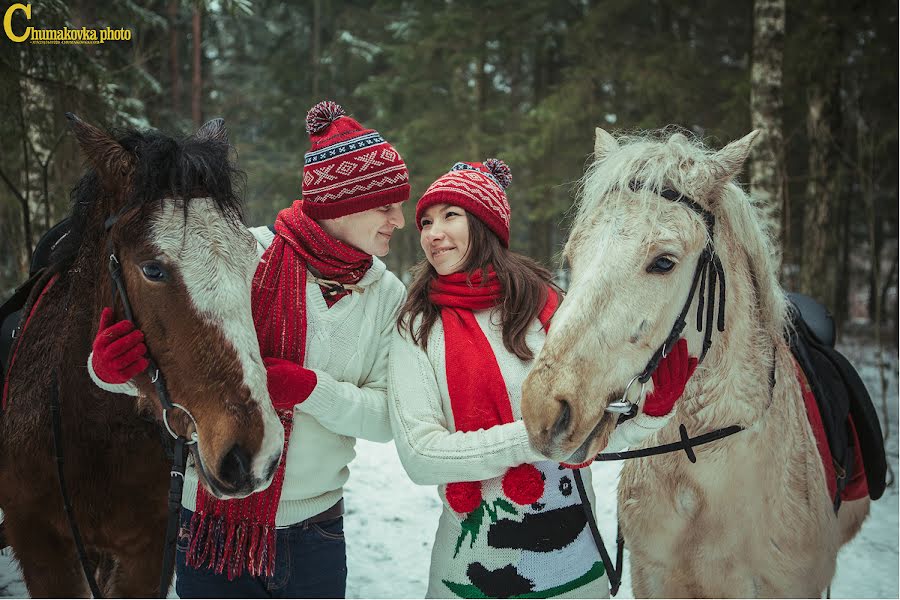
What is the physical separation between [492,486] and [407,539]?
3.12 m

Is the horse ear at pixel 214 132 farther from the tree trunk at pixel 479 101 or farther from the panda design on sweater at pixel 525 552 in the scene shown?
the tree trunk at pixel 479 101

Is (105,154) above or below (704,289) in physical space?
above

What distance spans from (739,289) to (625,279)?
2.03 ft

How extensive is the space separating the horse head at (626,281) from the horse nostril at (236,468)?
0.72 m

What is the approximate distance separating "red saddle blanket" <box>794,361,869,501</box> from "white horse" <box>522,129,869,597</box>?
0.12 meters

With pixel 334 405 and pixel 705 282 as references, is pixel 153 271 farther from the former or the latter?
pixel 705 282

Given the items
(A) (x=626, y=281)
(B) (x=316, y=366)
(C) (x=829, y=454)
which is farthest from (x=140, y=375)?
(C) (x=829, y=454)

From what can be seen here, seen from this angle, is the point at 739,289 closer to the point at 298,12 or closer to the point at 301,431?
the point at 301,431

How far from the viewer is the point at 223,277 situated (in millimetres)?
1623

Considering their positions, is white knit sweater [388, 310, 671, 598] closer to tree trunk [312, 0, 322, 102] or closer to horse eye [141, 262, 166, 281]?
horse eye [141, 262, 166, 281]

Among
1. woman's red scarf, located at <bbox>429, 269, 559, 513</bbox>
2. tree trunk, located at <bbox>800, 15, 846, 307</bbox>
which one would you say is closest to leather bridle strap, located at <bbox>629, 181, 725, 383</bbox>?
woman's red scarf, located at <bbox>429, 269, 559, 513</bbox>

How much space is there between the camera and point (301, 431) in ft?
6.29

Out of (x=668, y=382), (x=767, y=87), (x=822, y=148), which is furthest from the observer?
(x=822, y=148)

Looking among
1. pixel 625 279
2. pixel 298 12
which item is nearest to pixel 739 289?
pixel 625 279
